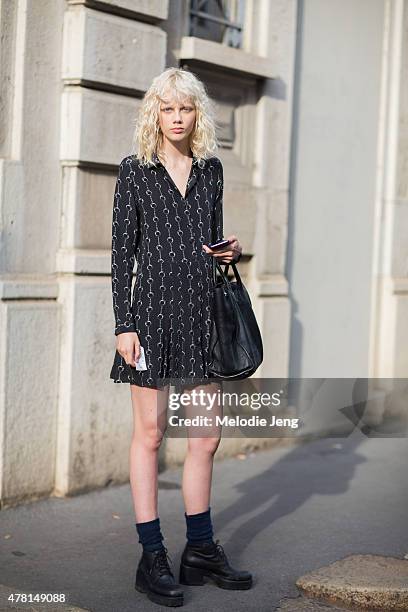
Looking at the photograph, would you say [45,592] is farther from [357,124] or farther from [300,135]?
[357,124]

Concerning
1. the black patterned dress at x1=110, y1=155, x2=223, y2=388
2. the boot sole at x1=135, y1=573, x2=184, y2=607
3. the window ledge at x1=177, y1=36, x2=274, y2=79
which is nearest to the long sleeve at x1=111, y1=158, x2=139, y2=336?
the black patterned dress at x1=110, y1=155, x2=223, y2=388

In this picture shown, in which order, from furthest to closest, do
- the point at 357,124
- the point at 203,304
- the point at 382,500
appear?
the point at 357,124
the point at 382,500
the point at 203,304

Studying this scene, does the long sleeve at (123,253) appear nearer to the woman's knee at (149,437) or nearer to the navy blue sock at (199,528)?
the woman's knee at (149,437)

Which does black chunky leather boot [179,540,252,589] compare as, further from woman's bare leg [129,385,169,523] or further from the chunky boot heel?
woman's bare leg [129,385,169,523]

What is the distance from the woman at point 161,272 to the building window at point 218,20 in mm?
2839

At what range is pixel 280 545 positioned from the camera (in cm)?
510

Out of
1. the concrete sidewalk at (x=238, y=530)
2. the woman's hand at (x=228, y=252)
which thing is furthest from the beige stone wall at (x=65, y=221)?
the woman's hand at (x=228, y=252)

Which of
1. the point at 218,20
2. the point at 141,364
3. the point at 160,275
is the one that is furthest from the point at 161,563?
the point at 218,20

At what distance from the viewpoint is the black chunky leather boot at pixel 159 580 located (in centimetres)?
416

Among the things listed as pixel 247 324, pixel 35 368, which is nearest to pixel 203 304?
pixel 247 324

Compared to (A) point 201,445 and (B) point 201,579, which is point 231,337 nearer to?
(A) point 201,445

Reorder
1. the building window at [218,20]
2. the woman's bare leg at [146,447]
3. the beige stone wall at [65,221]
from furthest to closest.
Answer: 1. the building window at [218,20]
2. the beige stone wall at [65,221]
3. the woman's bare leg at [146,447]

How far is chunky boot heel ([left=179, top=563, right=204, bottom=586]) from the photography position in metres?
4.38

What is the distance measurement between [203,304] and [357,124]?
4532mm
